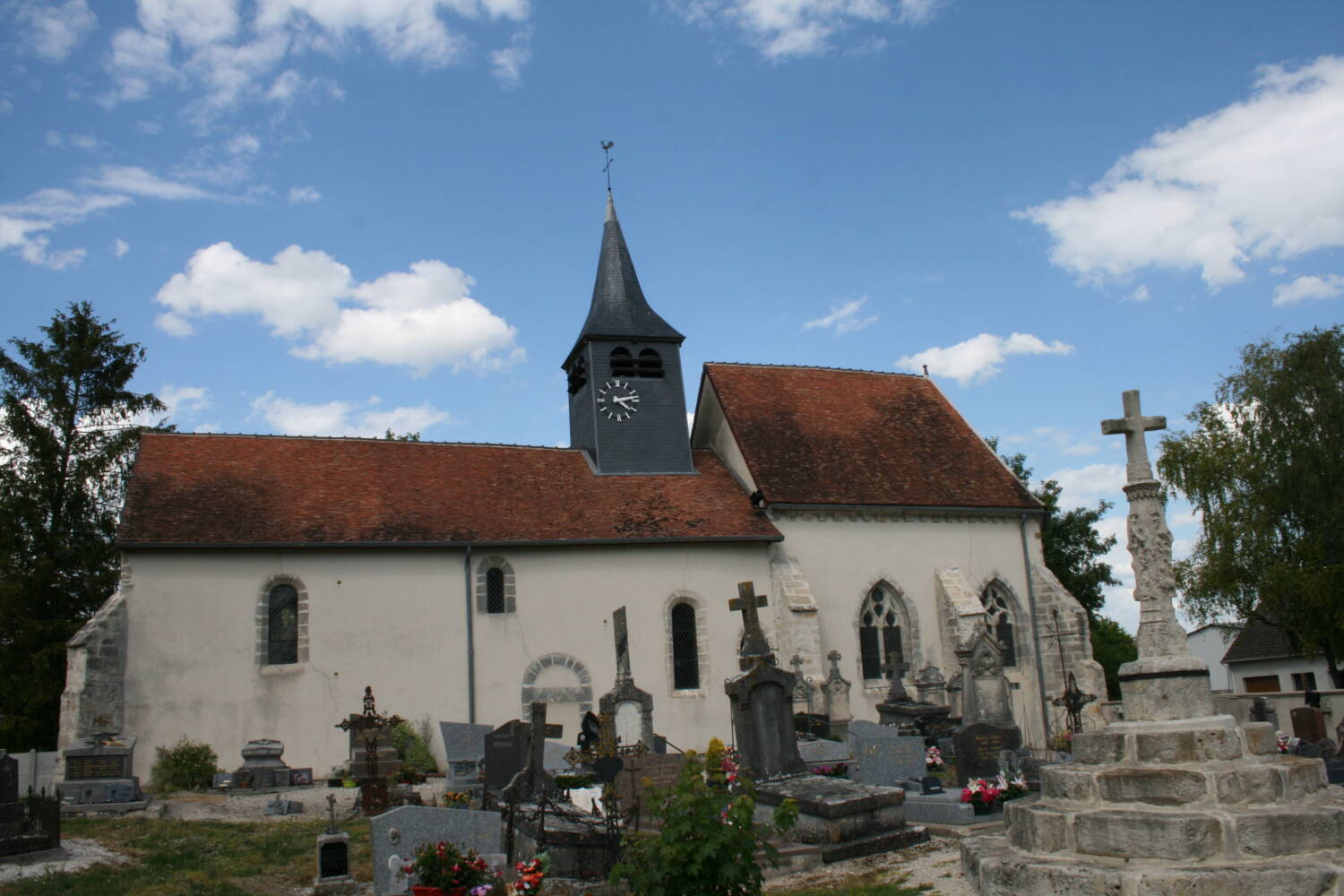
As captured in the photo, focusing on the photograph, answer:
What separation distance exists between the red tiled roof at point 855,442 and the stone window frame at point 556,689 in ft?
17.4

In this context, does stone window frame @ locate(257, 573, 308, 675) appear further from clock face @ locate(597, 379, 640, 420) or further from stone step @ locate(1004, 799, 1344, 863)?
stone step @ locate(1004, 799, 1344, 863)

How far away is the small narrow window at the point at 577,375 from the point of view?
2489 centimetres

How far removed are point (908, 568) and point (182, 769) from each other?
570 inches

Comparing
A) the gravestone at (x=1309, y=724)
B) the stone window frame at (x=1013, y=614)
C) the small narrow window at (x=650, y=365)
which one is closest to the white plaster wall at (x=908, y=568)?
the stone window frame at (x=1013, y=614)

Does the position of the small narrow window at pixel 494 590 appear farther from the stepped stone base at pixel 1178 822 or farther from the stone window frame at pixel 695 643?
the stepped stone base at pixel 1178 822

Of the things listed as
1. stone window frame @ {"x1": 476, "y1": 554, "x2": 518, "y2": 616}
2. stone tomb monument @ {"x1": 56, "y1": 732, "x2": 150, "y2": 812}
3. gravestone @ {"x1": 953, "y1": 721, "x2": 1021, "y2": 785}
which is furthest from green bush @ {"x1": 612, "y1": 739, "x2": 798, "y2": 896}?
stone window frame @ {"x1": 476, "y1": 554, "x2": 518, "y2": 616}

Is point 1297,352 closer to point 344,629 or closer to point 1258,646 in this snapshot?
point 1258,646

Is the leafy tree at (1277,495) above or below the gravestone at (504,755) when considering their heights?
above

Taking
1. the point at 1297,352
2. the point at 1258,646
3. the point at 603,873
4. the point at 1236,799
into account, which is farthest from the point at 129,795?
the point at 1258,646

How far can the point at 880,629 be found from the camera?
22594mm

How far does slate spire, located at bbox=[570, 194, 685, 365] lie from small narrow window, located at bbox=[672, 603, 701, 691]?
21.9 feet

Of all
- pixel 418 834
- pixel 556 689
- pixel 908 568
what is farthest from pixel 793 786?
pixel 908 568

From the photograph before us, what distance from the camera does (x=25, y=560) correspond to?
2398 cm

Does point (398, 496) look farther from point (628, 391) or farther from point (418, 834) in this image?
point (418, 834)
